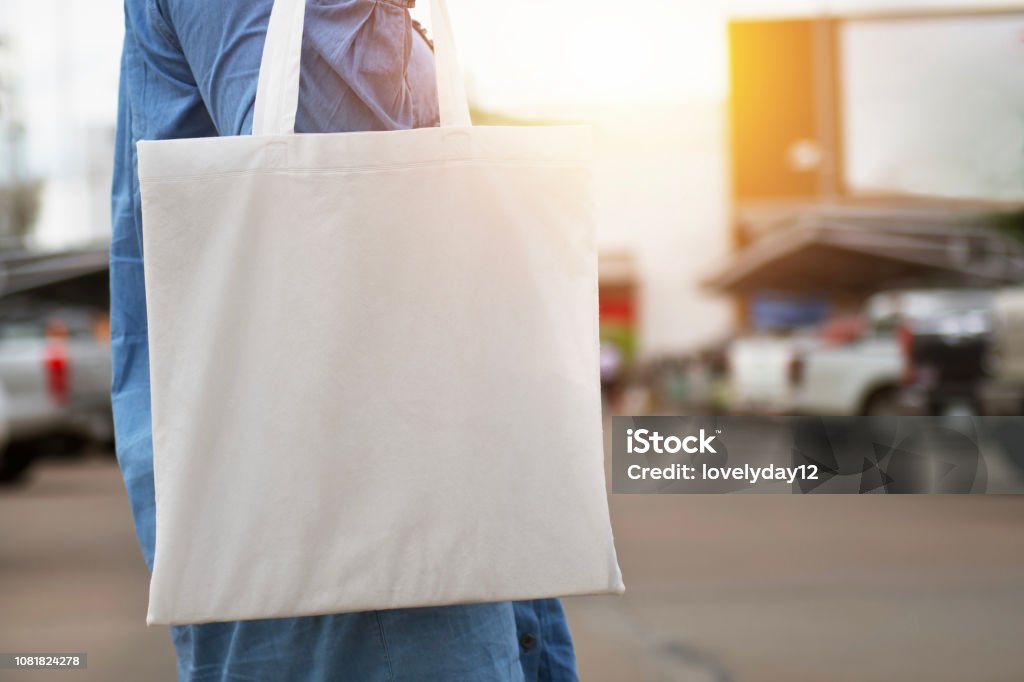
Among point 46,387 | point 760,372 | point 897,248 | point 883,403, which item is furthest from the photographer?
point 760,372

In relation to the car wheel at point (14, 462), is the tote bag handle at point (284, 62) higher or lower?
higher

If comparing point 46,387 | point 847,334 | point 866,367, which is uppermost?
point 46,387

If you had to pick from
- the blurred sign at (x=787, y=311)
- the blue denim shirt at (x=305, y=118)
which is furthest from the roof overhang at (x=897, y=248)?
the blue denim shirt at (x=305, y=118)

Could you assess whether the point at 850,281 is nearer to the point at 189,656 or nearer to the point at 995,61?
the point at 995,61

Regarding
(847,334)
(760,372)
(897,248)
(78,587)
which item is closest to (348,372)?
(78,587)

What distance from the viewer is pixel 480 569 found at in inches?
36.6

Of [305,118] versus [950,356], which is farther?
[950,356]

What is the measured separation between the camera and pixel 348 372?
3.02 ft

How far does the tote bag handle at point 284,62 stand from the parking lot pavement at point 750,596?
3023 mm

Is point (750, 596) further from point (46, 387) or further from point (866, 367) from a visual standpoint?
point (866, 367)

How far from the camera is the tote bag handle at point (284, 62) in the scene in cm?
93

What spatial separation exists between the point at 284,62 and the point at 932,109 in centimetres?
2293

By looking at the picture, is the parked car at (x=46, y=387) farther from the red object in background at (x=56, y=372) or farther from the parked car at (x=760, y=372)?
the parked car at (x=760, y=372)

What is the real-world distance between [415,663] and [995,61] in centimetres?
1980
